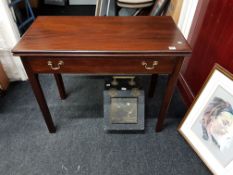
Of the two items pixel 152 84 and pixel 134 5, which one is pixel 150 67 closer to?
pixel 152 84

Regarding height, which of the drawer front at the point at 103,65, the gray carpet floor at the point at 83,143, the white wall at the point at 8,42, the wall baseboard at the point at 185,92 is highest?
the drawer front at the point at 103,65

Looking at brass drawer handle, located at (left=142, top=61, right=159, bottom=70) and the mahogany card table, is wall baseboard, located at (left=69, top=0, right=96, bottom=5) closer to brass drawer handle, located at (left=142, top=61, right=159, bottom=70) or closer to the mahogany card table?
the mahogany card table

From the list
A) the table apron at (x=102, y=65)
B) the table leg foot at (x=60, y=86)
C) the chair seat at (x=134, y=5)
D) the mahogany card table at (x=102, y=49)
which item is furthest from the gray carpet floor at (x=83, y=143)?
the chair seat at (x=134, y=5)

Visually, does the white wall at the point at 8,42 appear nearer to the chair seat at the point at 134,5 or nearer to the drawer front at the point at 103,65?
the drawer front at the point at 103,65

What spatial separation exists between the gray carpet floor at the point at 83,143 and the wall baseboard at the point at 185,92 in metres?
0.06

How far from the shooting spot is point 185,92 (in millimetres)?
1620

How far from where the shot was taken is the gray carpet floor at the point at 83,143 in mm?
1202

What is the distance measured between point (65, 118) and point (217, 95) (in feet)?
3.69

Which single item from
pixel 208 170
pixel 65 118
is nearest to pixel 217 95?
pixel 208 170

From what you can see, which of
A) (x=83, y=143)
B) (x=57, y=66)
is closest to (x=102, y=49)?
(x=57, y=66)

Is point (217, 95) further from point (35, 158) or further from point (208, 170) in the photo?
point (35, 158)

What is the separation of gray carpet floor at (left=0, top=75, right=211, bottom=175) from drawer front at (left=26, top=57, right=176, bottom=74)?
0.58m

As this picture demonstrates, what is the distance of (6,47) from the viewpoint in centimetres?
161

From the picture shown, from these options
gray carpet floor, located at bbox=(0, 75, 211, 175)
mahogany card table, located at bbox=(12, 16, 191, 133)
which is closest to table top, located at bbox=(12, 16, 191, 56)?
mahogany card table, located at bbox=(12, 16, 191, 133)
